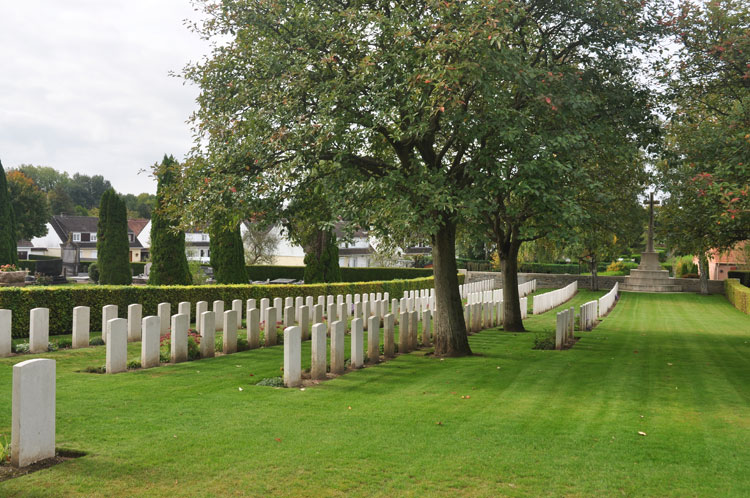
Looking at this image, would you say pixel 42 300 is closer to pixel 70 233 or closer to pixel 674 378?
pixel 674 378

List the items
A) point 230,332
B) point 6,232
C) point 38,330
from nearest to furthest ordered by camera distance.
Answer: point 38,330
point 230,332
point 6,232

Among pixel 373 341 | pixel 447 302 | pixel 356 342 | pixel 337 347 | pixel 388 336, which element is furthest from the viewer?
pixel 447 302

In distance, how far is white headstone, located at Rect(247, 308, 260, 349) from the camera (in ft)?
44.1

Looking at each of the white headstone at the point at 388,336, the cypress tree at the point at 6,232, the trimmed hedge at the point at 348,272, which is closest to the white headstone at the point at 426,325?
the white headstone at the point at 388,336

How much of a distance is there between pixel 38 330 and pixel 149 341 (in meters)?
3.13

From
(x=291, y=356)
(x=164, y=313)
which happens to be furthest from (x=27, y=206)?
(x=291, y=356)

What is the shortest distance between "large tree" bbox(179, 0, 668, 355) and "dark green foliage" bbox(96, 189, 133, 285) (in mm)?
16693

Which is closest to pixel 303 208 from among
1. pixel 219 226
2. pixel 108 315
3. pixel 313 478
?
pixel 219 226

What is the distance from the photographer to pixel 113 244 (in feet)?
92.0

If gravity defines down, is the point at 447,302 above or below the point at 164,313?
above

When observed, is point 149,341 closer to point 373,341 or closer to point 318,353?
point 318,353

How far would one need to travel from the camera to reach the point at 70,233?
71.2m

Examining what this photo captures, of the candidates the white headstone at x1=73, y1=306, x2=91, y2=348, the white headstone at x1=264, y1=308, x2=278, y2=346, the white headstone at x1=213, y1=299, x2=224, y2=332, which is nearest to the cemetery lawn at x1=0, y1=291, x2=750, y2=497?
the white headstone at x1=73, y1=306, x2=91, y2=348

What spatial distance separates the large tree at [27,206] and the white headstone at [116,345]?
54.9 m
